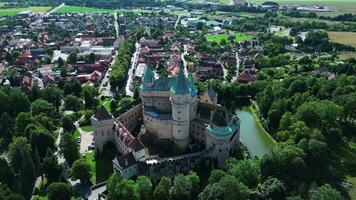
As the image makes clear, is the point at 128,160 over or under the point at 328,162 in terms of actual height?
over

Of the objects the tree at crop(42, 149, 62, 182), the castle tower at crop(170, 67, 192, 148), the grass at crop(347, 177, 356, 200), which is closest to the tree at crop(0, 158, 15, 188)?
the tree at crop(42, 149, 62, 182)

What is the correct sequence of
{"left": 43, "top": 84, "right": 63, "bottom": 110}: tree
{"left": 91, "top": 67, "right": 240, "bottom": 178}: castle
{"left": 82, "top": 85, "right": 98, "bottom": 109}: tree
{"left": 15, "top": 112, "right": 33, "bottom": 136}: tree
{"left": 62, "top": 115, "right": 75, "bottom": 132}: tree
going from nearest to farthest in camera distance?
1. {"left": 91, "top": 67, "right": 240, "bottom": 178}: castle
2. {"left": 15, "top": 112, "right": 33, "bottom": 136}: tree
3. {"left": 62, "top": 115, "right": 75, "bottom": 132}: tree
4. {"left": 43, "top": 84, "right": 63, "bottom": 110}: tree
5. {"left": 82, "top": 85, "right": 98, "bottom": 109}: tree

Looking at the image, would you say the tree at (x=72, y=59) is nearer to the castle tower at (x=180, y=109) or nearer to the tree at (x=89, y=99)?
the tree at (x=89, y=99)

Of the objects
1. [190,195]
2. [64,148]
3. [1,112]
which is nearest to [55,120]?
[1,112]

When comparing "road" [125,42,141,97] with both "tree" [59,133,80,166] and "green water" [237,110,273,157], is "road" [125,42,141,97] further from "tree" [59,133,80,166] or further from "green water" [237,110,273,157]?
"tree" [59,133,80,166]

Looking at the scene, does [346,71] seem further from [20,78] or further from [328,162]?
[20,78]

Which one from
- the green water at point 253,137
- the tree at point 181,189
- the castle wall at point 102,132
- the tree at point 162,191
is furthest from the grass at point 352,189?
the castle wall at point 102,132

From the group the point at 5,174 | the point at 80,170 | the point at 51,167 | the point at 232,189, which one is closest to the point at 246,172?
the point at 232,189
